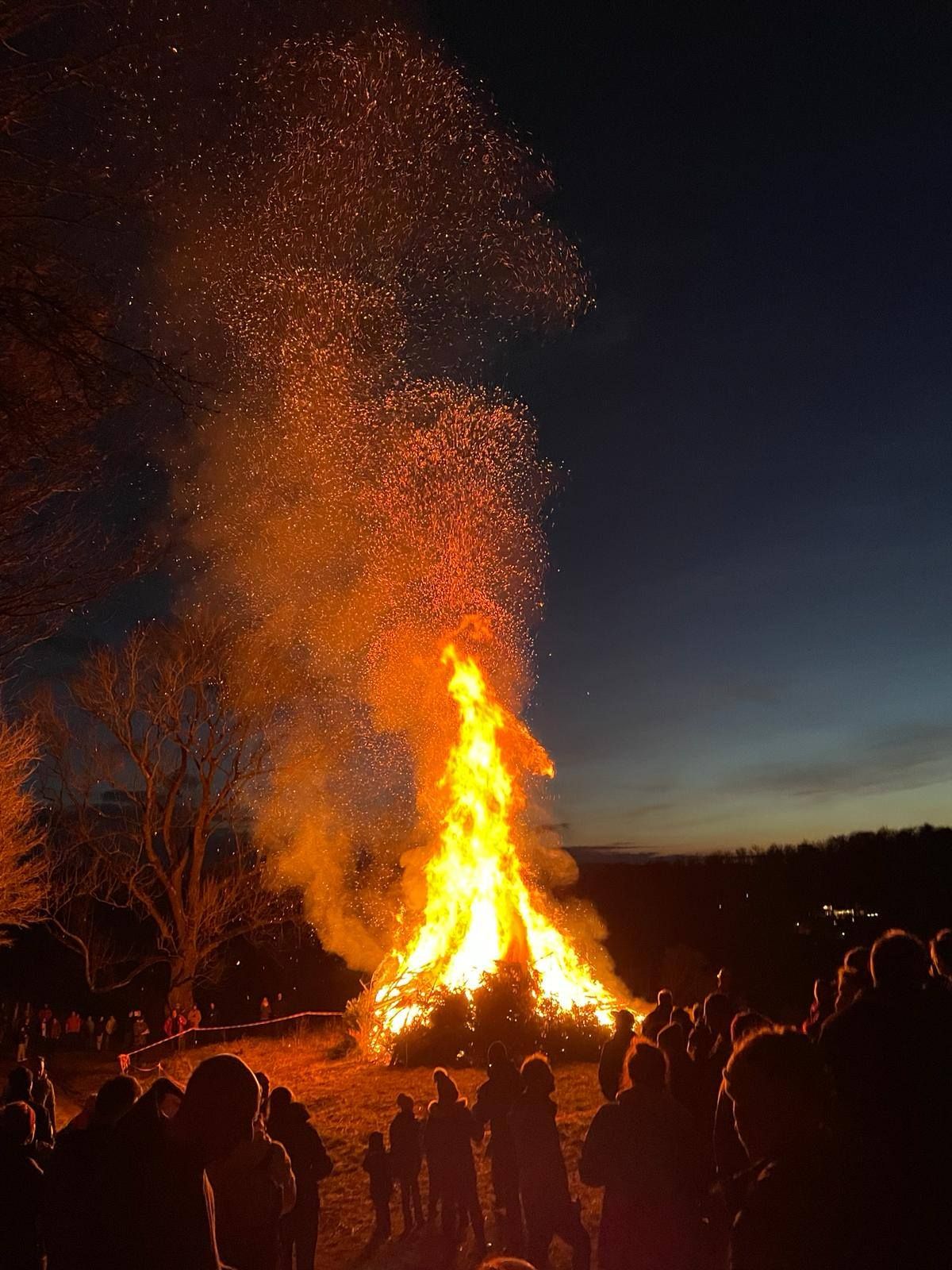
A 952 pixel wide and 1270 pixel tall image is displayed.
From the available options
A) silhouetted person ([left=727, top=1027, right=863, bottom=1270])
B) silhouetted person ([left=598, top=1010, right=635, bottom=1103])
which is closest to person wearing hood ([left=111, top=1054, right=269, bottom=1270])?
silhouetted person ([left=727, top=1027, right=863, bottom=1270])

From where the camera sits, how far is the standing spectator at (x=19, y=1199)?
3783 mm

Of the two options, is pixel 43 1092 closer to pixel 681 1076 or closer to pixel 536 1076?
pixel 536 1076

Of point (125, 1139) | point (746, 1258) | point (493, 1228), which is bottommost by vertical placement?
point (493, 1228)

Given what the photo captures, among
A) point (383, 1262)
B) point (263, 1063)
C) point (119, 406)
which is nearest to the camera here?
point (383, 1262)

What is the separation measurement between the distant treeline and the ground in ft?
43.0

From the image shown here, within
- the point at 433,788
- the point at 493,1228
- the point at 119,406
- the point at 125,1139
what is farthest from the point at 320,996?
the point at 125,1139

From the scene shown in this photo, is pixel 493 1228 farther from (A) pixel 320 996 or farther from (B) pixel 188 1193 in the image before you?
(A) pixel 320 996

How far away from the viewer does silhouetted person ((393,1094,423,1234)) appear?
7.16 meters

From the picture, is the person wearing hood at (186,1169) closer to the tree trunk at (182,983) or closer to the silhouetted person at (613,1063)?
the silhouetted person at (613,1063)

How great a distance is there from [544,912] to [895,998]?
602 inches

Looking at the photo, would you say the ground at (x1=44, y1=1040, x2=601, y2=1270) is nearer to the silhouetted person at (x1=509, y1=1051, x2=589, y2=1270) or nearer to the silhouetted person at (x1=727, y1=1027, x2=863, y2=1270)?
the silhouetted person at (x1=509, y1=1051, x2=589, y2=1270)

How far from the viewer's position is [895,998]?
10.1 feet

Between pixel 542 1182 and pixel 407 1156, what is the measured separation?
217cm

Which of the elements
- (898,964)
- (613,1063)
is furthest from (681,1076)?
(898,964)
